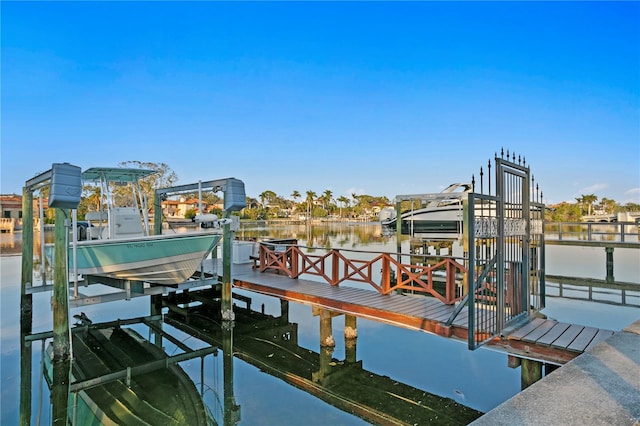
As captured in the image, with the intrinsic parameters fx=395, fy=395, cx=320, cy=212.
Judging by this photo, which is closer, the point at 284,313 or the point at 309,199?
the point at 284,313

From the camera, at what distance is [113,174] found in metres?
8.86

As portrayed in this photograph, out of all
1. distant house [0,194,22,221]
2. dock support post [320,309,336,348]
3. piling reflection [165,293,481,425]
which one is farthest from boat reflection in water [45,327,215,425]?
distant house [0,194,22,221]

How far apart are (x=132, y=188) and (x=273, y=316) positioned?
465 centimetres

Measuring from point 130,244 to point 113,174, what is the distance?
1.89 meters

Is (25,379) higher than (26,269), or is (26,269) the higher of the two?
(26,269)

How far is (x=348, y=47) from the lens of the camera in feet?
55.6

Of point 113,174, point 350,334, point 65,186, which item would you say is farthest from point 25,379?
point 350,334

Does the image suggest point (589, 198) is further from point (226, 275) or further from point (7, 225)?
point (7, 225)

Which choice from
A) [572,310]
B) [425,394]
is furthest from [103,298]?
[572,310]

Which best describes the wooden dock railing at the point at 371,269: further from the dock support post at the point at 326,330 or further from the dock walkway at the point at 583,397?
the dock walkway at the point at 583,397

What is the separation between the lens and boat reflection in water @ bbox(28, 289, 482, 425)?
5.21 meters

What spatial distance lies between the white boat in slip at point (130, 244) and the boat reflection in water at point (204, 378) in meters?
1.42

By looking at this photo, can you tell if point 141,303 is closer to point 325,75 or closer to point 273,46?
point 273,46

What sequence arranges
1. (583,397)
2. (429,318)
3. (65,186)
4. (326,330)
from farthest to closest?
1. (326,330)
2. (65,186)
3. (429,318)
4. (583,397)
